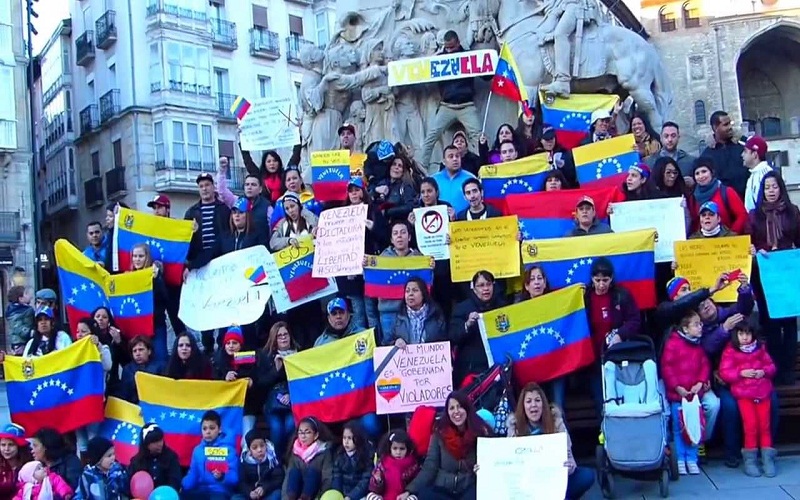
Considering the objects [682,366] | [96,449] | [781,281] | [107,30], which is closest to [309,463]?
[96,449]

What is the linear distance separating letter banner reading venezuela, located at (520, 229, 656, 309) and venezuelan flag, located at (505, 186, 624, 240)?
2.57 ft

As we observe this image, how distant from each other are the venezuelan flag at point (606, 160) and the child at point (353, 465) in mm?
4365

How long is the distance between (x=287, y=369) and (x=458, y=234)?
2.13m

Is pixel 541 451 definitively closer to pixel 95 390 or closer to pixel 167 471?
pixel 167 471

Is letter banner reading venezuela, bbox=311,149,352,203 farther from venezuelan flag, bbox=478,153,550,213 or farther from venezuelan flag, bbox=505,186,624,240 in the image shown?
venezuelan flag, bbox=505,186,624,240

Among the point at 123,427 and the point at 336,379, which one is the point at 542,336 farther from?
the point at 123,427

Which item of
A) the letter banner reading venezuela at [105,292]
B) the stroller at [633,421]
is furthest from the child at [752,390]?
the letter banner reading venezuela at [105,292]

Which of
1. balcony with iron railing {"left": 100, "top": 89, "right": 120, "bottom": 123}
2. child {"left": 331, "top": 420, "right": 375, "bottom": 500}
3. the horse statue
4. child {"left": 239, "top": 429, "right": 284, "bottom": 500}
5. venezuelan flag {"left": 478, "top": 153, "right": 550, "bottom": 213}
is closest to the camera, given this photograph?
child {"left": 331, "top": 420, "right": 375, "bottom": 500}

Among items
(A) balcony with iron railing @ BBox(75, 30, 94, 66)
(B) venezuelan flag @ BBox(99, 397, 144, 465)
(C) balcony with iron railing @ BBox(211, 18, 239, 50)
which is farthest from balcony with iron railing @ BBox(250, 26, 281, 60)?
(B) venezuelan flag @ BBox(99, 397, 144, 465)

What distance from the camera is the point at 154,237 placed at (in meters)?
10.9

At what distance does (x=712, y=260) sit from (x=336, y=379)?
11.5 feet

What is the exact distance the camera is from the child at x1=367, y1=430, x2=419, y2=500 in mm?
7594

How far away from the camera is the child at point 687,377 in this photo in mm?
8164

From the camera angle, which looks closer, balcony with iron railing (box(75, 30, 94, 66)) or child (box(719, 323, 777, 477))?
child (box(719, 323, 777, 477))
